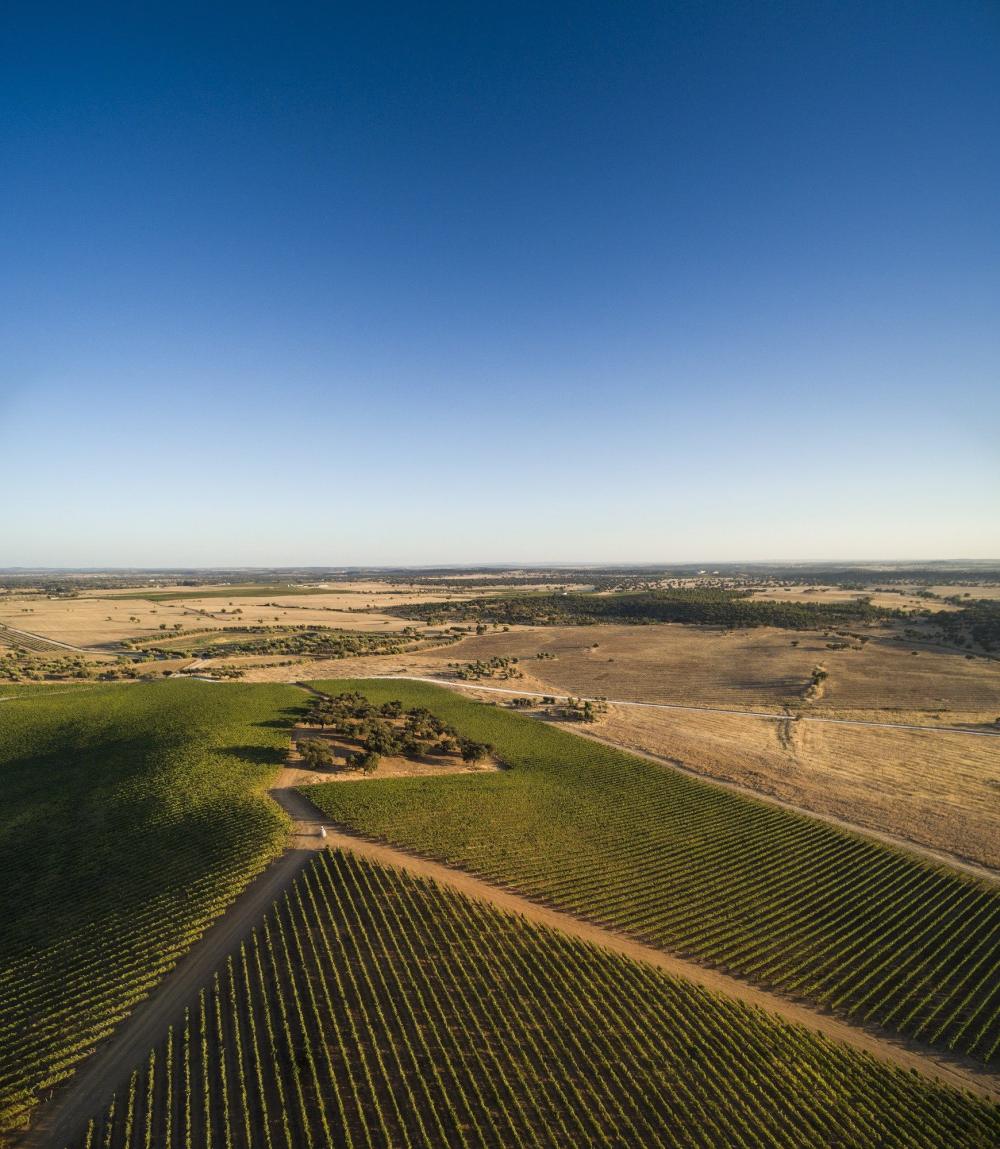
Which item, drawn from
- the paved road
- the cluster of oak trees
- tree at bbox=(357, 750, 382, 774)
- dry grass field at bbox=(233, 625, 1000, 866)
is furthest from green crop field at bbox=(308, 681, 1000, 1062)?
the paved road

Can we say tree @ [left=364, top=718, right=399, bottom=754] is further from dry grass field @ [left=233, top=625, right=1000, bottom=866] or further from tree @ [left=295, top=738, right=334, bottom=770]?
dry grass field @ [left=233, top=625, right=1000, bottom=866]

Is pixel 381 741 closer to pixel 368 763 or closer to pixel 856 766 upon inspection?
pixel 368 763

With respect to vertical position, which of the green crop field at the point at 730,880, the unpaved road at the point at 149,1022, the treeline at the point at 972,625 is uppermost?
the treeline at the point at 972,625

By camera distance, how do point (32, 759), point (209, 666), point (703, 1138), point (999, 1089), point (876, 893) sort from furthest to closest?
point (209, 666) → point (32, 759) → point (876, 893) → point (999, 1089) → point (703, 1138)

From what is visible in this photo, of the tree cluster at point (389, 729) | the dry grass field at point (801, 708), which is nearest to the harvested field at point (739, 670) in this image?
the dry grass field at point (801, 708)

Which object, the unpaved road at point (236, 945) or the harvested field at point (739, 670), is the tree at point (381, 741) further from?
the harvested field at point (739, 670)

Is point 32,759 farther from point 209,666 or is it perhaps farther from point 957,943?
point 957,943

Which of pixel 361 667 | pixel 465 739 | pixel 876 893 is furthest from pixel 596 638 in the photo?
pixel 876 893
